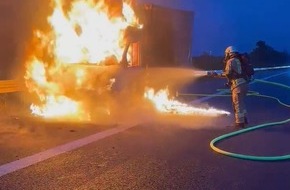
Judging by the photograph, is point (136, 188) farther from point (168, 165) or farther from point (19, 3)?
point (19, 3)

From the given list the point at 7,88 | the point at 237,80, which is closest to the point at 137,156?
the point at 237,80

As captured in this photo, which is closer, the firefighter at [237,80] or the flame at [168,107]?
the firefighter at [237,80]

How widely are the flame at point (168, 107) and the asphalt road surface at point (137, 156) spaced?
1360 mm

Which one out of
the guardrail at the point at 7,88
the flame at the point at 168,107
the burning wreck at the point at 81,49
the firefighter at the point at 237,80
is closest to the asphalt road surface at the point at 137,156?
the firefighter at the point at 237,80

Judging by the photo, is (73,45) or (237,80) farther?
(73,45)

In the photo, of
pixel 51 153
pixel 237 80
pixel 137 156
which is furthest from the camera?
pixel 237 80

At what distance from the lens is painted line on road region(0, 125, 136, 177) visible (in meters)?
5.81

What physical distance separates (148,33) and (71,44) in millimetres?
2115

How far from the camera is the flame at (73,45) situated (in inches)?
442

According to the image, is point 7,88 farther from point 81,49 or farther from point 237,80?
point 237,80

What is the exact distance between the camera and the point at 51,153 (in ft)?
21.7

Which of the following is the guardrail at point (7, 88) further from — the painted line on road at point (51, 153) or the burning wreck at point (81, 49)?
the painted line on road at point (51, 153)

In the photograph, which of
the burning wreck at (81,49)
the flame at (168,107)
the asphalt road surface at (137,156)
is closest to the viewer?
the asphalt road surface at (137,156)

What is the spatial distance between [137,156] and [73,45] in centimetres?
573
